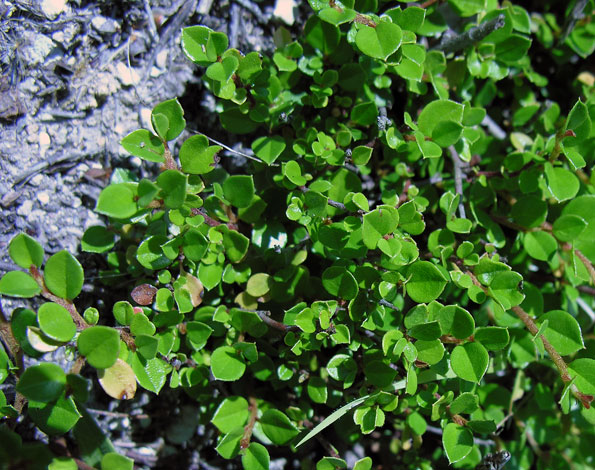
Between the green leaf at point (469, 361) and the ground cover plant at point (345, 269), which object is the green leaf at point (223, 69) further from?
the green leaf at point (469, 361)

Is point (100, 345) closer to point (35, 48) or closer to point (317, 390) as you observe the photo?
point (317, 390)

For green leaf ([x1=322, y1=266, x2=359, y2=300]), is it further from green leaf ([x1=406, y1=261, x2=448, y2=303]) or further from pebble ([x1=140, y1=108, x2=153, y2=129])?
pebble ([x1=140, y1=108, x2=153, y2=129])

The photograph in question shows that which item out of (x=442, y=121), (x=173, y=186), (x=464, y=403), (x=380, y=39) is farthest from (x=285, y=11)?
(x=464, y=403)

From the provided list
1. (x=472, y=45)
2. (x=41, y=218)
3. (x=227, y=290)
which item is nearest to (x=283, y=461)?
(x=227, y=290)

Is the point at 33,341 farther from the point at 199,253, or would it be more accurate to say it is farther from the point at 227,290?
the point at 227,290

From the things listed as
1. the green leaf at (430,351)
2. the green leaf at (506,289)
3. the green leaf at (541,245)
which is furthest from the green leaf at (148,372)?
the green leaf at (541,245)

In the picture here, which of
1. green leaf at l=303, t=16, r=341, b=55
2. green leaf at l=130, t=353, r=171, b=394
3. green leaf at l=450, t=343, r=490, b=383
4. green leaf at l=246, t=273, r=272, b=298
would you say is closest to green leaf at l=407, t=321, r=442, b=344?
green leaf at l=450, t=343, r=490, b=383

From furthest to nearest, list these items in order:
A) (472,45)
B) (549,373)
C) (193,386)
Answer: (549,373) < (472,45) < (193,386)
